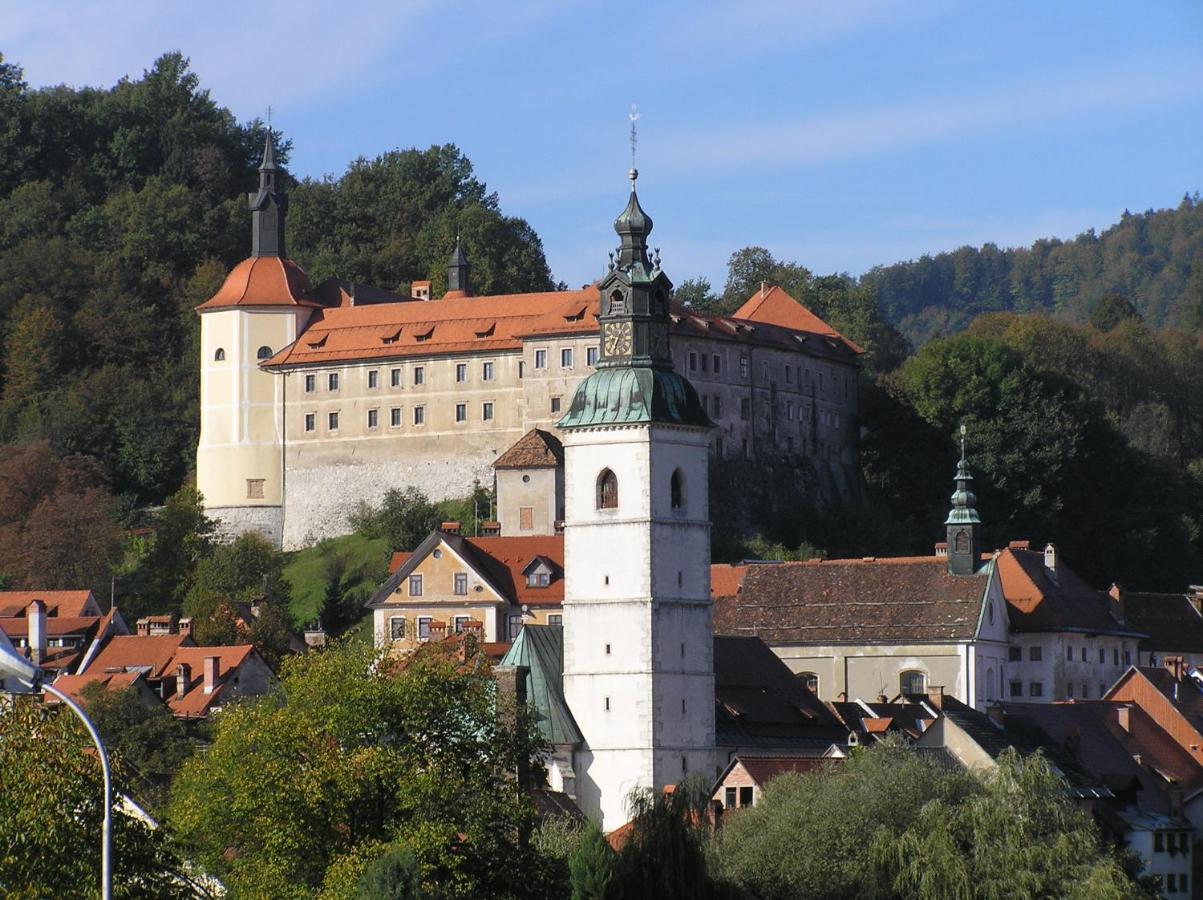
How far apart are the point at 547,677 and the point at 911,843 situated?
1519 centimetres

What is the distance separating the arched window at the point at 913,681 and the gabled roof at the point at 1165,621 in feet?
48.4

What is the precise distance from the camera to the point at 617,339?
6738 cm

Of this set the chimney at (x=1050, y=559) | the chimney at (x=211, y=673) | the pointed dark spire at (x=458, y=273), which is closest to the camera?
the chimney at (x=211, y=673)

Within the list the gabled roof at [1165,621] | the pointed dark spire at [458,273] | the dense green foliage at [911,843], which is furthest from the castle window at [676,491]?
the pointed dark spire at [458,273]

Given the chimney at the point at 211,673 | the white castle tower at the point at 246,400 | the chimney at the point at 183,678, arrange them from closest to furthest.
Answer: the chimney at the point at 211,673, the chimney at the point at 183,678, the white castle tower at the point at 246,400

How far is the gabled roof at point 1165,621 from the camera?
95.4 metres

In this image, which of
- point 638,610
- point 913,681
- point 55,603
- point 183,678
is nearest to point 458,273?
point 55,603

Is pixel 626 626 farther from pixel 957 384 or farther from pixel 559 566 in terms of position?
→ pixel 957 384

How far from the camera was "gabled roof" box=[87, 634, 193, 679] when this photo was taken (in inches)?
3300

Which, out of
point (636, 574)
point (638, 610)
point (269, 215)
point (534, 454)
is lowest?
point (638, 610)

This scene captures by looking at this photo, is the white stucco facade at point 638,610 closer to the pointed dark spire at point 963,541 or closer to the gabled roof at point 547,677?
the gabled roof at point 547,677

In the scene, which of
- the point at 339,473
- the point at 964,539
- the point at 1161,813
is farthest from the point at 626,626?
the point at 339,473

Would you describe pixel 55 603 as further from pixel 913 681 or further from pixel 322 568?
pixel 913 681

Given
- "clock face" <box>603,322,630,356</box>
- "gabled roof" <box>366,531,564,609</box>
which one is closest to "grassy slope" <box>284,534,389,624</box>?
"gabled roof" <box>366,531,564,609</box>
